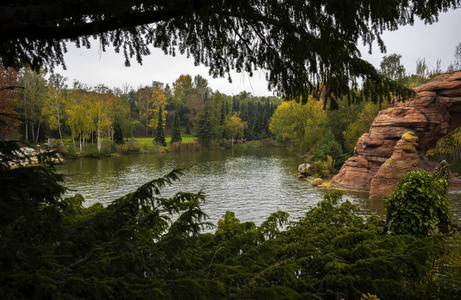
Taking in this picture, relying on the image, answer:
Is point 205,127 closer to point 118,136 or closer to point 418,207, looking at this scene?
point 118,136

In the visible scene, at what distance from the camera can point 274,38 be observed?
3236mm

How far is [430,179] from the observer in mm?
5809

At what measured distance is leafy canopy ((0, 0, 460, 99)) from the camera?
8.99 feet

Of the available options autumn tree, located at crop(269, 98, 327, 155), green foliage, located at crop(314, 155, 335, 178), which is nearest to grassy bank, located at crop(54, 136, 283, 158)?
autumn tree, located at crop(269, 98, 327, 155)

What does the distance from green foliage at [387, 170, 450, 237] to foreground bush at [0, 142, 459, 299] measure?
4.32 ft

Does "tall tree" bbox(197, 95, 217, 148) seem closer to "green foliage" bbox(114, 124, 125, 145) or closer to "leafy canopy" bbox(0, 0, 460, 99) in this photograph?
"green foliage" bbox(114, 124, 125, 145)

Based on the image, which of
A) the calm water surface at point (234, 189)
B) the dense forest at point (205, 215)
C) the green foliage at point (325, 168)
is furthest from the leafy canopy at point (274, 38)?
the green foliage at point (325, 168)

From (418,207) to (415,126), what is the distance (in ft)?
45.5

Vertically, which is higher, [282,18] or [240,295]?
[282,18]

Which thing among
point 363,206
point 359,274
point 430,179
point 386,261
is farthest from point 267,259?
point 363,206

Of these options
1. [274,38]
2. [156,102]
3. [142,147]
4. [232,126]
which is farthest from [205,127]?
[274,38]

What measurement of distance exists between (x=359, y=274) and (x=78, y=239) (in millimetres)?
3018

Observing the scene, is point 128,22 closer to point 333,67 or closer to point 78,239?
point 78,239

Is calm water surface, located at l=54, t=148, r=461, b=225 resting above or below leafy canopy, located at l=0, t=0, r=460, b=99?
below
